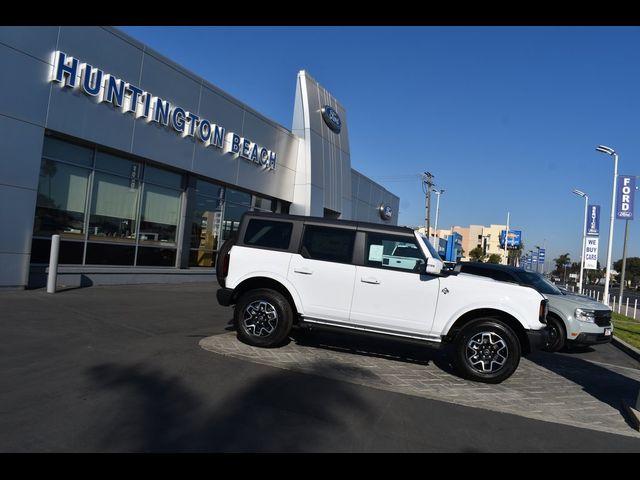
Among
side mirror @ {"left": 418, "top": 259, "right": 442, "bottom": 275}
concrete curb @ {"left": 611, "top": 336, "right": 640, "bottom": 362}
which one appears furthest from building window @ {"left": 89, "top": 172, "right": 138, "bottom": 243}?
concrete curb @ {"left": 611, "top": 336, "right": 640, "bottom": 362}

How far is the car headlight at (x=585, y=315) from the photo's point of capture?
9.23 meters

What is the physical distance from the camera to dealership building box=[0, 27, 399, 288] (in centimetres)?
1034

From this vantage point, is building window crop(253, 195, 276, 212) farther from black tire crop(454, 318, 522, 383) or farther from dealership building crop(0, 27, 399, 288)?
black tire crop(454, 318, 522, 383)

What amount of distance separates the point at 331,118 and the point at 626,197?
13860mm

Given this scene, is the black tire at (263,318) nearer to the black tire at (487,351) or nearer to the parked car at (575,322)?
the black tire at (487,351)

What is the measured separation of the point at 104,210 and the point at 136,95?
3.24 metres

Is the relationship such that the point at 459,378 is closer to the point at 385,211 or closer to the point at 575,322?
Answer: the point at 575,322

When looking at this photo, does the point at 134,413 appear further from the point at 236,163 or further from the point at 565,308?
A: the point at 236,163

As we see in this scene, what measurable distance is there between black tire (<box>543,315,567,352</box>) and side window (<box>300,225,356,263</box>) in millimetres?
5098

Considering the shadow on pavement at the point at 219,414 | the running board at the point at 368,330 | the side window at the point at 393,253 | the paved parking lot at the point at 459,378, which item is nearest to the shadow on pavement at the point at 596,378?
the paved parking lot at the point at 459,378

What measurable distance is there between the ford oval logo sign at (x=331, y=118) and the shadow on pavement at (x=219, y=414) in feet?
58.9

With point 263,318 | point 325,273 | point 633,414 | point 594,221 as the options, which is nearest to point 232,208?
point 263,318

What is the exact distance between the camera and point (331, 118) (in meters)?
22.5

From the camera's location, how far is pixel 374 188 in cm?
3369
